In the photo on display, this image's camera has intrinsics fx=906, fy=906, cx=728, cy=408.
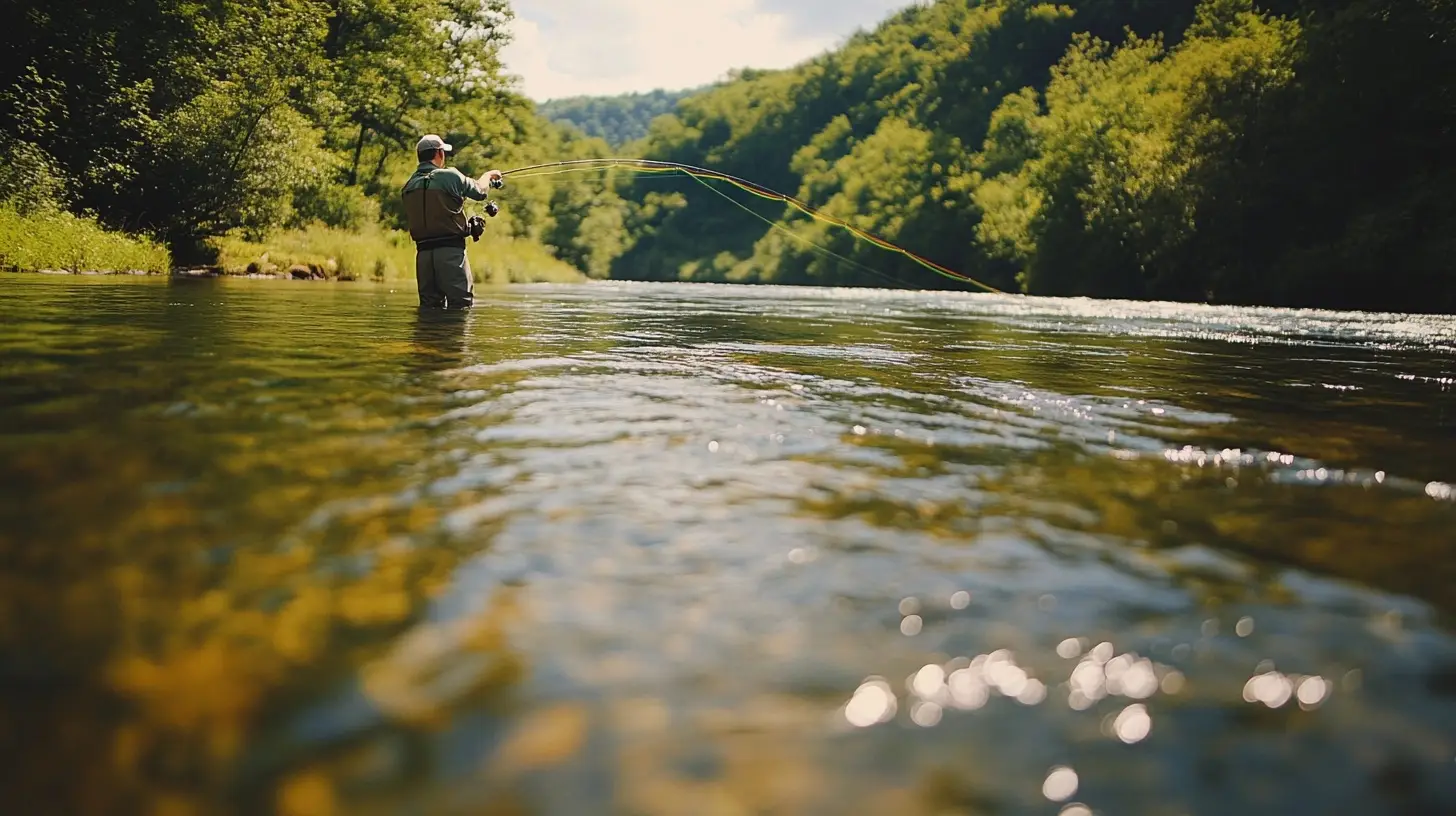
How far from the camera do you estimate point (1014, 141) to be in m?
74.0

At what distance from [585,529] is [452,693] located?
1043 mm

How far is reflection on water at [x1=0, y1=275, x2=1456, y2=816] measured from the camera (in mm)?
1501

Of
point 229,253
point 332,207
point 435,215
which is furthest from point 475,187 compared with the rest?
point 332,207

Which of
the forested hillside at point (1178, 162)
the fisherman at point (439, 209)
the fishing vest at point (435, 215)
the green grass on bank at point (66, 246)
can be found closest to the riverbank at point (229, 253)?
the green grass on bank at point (66, 246)

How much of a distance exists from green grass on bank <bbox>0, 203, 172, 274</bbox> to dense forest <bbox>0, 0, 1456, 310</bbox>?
35.5 inches

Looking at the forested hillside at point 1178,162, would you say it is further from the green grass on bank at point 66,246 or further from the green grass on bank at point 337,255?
the green grass on bank at point 66,246

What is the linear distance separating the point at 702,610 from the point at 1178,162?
42.3m

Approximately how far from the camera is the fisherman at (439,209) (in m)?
10.9

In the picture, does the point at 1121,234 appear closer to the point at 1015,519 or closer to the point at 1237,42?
the point at 1237,42

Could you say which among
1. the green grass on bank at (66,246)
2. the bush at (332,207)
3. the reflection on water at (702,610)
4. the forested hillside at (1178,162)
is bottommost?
the reflection on water at (702,610)

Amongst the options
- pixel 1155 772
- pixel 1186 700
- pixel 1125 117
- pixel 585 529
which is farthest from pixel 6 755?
pixel 1125 117

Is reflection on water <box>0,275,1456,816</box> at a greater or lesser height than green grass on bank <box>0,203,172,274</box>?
lesser

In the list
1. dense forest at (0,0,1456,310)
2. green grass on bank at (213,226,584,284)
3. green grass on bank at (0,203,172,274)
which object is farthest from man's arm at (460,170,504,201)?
green grass on bank at (213,226,584,284)

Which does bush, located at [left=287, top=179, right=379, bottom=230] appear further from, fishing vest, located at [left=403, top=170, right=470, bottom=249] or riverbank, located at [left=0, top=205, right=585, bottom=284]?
fishing vest, located at [left=403, top=170, right=470, bottom=249]
